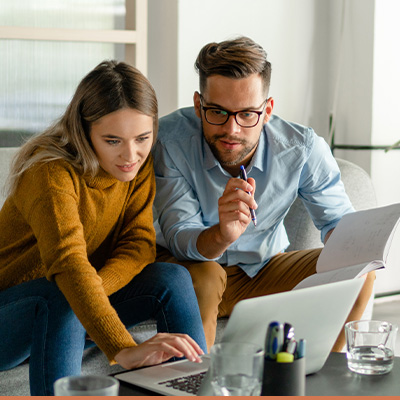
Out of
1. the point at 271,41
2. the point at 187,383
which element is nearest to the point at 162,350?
the point at 187,383

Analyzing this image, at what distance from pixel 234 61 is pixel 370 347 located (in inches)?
37.2

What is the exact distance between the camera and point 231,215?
167 cm

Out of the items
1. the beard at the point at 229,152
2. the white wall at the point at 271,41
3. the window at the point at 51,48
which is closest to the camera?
the beard at the point at 229,152

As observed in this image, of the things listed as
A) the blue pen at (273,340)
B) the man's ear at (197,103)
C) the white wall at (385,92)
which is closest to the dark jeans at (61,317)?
the man's ear at (197,103)

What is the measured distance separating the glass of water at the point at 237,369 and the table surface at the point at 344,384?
0.59 feet

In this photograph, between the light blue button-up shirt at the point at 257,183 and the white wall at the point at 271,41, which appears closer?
the light blue button-up shirt at the point at 257,183

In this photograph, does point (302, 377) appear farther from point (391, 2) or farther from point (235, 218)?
point (391, 2)

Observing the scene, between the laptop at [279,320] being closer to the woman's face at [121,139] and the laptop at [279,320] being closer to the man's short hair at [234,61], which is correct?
the woman's face at [121,139]

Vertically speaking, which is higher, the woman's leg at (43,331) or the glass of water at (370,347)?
the glass of water at (370,347)

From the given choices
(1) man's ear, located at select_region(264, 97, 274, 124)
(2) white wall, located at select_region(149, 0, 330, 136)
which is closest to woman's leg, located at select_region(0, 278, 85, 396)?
(1) man's ear, located at select_region(264, 97, 274, 124)

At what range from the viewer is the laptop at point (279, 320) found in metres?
0.96

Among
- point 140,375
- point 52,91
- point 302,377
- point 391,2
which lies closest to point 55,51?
point 52,91

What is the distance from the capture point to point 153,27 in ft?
9.78

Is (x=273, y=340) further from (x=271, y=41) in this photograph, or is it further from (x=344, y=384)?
(x=271, y=41)
